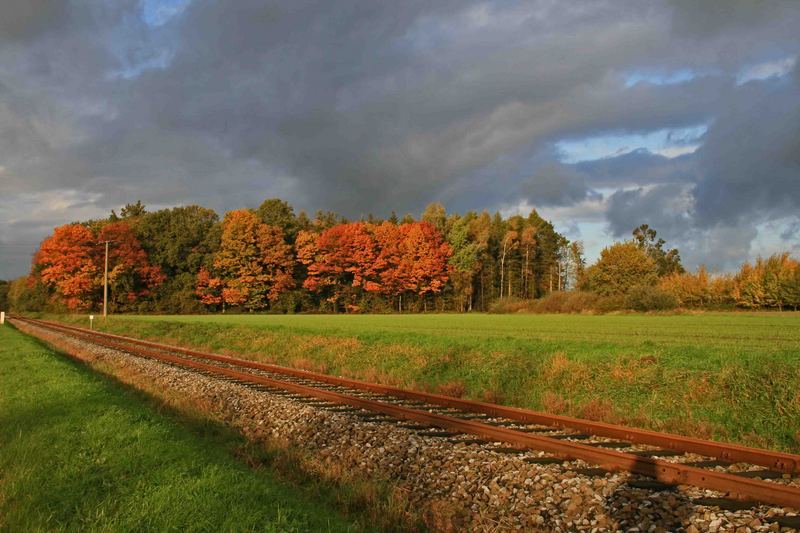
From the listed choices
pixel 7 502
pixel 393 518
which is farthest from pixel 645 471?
pixel 7 502

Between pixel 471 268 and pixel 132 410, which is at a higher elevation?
pixel 471 268

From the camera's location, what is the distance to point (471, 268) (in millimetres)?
87000

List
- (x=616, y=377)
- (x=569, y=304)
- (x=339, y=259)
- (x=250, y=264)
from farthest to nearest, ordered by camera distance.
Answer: (x=339, y=259) < (x=250, y=264) < (x=569, y=304) < (x=616, y=377)

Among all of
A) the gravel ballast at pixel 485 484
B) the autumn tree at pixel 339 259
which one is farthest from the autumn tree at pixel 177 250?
the gravel ballast at pixel 485 484

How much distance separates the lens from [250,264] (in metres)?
81.8

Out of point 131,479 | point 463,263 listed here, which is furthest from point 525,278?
point 131,479

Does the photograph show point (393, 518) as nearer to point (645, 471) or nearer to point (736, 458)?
point (645, 471)

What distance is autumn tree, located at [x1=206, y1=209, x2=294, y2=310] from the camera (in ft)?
264

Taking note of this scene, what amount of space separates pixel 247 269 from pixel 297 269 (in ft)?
28.5

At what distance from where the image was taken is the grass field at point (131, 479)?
5.58m

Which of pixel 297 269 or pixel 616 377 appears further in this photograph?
pixel 297 269

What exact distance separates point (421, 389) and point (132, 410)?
7.69m

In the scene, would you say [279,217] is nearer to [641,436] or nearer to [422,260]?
[422,260]

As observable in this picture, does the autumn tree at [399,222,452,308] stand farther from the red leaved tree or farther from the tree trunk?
the red leaved tree
